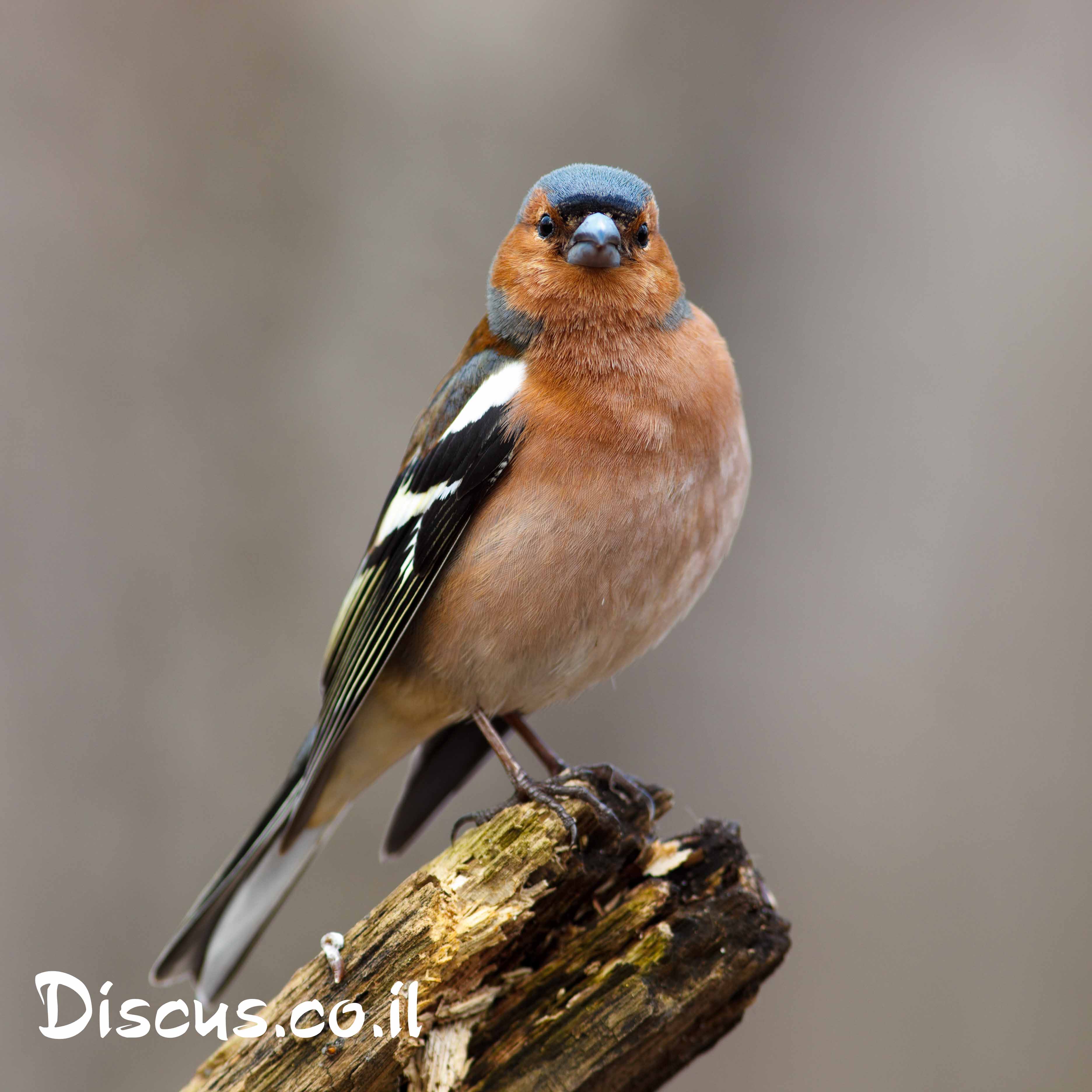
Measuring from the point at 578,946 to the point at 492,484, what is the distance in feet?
4.09

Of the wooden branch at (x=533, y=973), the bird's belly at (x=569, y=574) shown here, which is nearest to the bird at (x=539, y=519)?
the bird's belly at (x=569, y=574)

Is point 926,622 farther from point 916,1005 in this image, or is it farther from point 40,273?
point 40,273

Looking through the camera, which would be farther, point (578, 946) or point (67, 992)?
point (67, 992)

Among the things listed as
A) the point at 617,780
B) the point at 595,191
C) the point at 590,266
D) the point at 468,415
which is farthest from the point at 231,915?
the point at 595,191

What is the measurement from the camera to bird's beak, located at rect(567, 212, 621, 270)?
3010 mm

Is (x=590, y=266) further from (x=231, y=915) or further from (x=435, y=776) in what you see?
(x=231, y=915)

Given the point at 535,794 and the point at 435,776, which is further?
the point at 435,776

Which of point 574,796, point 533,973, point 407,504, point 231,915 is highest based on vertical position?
point 407,504

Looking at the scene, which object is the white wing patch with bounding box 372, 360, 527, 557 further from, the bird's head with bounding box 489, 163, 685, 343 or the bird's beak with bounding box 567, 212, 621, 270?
the bird's beak with bounding box 567, 212, 621, 270

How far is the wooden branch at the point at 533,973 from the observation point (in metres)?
2.46

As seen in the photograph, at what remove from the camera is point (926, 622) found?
17.7 ft

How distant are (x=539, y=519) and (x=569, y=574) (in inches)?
6.7

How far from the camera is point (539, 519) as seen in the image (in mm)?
2984

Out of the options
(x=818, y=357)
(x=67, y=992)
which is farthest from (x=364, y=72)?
(x=67, y=992)
